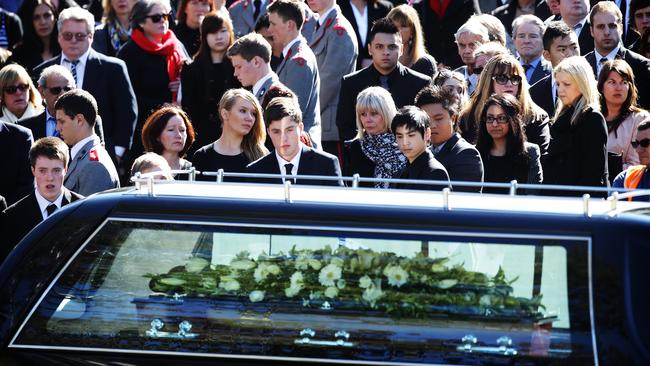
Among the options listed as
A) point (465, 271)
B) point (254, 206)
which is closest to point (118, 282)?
point (254, 206)

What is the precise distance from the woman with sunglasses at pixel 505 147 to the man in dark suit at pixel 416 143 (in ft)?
3.39

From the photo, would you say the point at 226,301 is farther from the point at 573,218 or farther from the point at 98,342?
the point at 573,218

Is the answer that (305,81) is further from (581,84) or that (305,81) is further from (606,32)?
(606,32)

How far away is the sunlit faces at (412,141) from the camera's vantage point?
29.6 ft

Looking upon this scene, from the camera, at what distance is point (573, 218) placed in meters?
Result: 5.55

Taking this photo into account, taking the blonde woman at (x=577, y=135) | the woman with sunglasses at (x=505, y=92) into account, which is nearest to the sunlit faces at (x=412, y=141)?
the woman with sunglasses at (x=505, y=92)

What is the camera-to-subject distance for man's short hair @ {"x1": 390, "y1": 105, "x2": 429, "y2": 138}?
902 centimetres

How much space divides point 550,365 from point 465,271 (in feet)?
→ 1.83

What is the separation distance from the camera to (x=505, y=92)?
10773mm

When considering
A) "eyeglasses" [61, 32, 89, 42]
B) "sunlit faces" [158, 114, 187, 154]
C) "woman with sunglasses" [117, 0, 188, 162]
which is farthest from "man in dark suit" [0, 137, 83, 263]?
"woman with sunglasses" [117, 0, 188, 162]

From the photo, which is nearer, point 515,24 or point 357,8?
point 515,24

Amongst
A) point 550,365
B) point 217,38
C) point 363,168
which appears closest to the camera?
point 550,365

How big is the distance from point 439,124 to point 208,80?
3.33 m

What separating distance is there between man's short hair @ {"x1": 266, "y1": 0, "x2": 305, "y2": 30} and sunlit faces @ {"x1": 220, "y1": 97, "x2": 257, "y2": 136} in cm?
202
